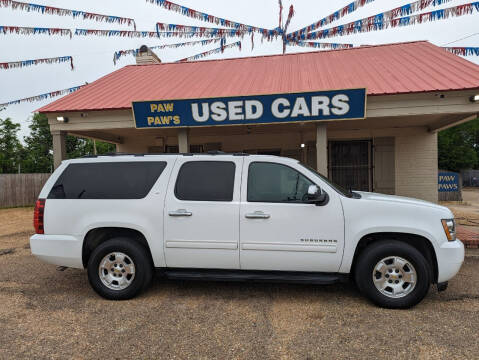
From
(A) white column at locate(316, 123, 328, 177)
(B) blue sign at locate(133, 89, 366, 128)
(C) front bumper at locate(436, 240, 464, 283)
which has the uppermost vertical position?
(B) blue sign at locate(133, 89, 366, 128)

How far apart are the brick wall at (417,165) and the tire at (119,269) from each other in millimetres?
8752

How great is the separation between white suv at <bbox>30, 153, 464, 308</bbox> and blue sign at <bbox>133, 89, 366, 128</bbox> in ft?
9.37

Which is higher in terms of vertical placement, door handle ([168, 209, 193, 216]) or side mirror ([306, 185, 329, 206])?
side mirror ([306, 185, 329, 206])

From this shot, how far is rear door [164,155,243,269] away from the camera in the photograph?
144 inches

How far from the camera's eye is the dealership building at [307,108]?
20.7 ft

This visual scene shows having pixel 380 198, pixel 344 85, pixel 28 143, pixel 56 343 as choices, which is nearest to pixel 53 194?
pixel 56 343

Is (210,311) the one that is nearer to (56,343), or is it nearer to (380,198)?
(56,343)

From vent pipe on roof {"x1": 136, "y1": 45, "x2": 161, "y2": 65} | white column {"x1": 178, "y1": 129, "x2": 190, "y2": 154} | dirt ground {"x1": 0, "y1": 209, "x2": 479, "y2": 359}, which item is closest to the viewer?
dirt ground {"x1": 0, "y1": 209, "x2": 479, "y2": 359}

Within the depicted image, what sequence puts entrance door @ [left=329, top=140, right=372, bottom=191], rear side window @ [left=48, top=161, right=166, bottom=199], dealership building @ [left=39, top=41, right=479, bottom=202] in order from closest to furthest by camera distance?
rear side window @ [left=48, top=161, right=166, bottom=199] → dealership building @ [left=39, top=41, right=479, bottom=202] → entrance door @ [left=329, top=140, right=372, bottom=191]

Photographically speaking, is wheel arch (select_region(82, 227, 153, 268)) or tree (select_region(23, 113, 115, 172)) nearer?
wheel arch (select_region(82, 227, 153, 268))

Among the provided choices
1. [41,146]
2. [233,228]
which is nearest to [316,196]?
[233,228]

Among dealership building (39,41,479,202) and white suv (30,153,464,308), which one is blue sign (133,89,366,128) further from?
white suv (30,153,464,308)

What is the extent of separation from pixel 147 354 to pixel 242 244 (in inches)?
60.5

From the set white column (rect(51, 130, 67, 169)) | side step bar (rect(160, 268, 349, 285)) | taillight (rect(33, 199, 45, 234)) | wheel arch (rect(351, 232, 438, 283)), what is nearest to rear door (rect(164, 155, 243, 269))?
side step bar (rect(160, 268, 349, 285))
